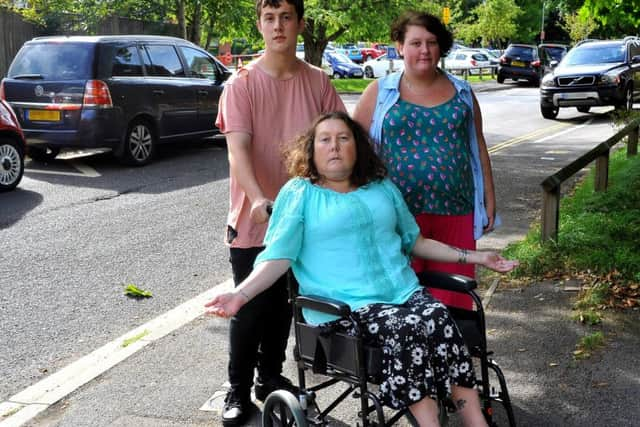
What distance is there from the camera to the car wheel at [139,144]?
496 inches

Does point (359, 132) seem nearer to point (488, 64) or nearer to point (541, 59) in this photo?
point (541, 59)

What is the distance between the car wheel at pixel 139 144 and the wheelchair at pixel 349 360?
919 cm

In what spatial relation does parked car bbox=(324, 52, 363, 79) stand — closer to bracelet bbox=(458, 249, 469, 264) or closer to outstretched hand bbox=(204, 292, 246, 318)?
bracelet bbox=(458, 249, 469, 264)

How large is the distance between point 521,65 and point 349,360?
1379 inches

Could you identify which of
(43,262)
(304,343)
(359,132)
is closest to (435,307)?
(304,343)

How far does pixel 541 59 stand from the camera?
123 feet

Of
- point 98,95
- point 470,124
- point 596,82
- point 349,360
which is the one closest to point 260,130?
point 470,124

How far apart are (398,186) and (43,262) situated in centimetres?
436

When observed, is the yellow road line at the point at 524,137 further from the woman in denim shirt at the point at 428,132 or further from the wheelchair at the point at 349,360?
the wheelchair at the point at 349,360

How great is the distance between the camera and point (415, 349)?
330 centimetres

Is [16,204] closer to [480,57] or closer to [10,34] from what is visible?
[10,34]

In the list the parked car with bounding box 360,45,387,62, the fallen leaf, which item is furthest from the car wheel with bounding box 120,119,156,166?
the parked car with bounding box 360,45,387,62

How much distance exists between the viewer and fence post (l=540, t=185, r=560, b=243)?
6.82 metres

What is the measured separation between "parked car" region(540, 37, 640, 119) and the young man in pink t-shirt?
651 inches
